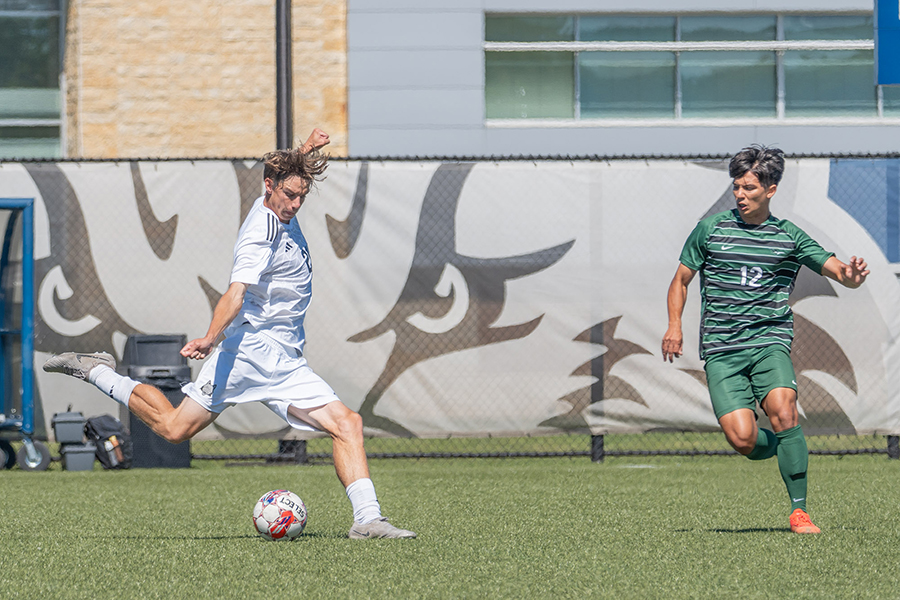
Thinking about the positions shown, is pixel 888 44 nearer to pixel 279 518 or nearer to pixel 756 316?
pixel 756 316

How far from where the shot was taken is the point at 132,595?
5051 mm

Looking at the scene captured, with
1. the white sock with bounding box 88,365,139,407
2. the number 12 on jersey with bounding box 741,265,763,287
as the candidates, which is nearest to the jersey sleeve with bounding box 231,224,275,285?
the white sock with bounding box 88,365,139,407

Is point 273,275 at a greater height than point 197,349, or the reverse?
point 273,275

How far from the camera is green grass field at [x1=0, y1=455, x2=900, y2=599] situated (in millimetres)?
5199

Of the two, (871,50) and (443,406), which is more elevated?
(871,50)

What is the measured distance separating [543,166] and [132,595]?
276 inches

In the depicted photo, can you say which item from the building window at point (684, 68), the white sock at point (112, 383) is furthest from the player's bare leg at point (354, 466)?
the building window at point (684, 68)

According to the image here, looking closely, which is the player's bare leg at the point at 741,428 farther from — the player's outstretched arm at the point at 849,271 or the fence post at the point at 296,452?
the fence post at the point at 296,452

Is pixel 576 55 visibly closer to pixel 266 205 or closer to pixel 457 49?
pixel 457 49

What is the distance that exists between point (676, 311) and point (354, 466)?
1.97 meters

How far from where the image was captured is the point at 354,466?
6582mm

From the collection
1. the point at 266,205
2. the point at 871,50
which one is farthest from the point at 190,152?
the point at 266,205

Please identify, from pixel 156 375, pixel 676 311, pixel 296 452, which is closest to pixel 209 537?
pixel 676 311

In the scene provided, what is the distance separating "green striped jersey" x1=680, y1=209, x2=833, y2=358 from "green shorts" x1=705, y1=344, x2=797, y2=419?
50 millimetres
